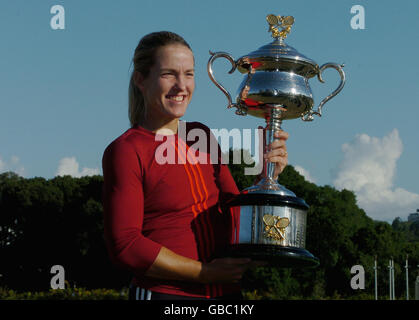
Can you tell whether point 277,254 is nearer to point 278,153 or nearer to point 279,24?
point 278,153

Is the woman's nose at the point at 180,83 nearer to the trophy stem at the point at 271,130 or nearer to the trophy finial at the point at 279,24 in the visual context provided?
the trophy stem at the point at 271,130

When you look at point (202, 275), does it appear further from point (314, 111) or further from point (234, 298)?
point (314, 111)

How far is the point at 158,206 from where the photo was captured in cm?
293

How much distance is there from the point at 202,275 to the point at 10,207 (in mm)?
42007

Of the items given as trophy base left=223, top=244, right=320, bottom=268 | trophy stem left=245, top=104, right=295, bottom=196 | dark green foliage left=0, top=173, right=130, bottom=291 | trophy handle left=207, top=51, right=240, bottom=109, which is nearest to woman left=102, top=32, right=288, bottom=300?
trophy base left=223, top=244, right=320, bottom=268

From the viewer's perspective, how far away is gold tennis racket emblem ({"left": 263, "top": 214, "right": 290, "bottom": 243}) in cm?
353

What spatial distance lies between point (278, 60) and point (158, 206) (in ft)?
4.89

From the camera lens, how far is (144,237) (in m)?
2.81

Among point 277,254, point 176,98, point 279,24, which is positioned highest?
point 279,24

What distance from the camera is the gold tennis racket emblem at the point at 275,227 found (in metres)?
3.53

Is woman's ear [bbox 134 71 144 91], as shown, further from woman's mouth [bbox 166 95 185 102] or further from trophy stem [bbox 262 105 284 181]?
trophy stem [bbox 262 105 284 181]

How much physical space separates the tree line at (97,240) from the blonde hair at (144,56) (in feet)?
102

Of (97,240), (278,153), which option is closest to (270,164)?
(278,153)
